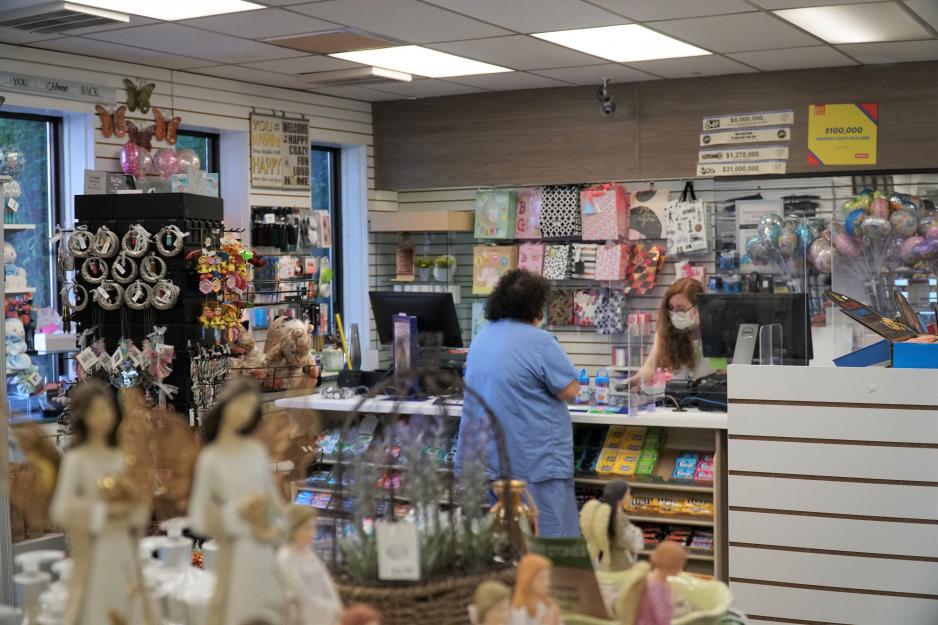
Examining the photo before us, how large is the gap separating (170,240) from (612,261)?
3.62 metres

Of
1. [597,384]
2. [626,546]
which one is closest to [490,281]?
[597,384]

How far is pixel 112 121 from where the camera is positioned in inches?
256

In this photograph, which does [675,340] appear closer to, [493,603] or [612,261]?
[612,261]

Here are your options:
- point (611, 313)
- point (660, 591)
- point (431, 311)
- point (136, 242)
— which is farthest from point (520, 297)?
point (611, 313)

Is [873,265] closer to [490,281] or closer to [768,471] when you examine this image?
[768,471]

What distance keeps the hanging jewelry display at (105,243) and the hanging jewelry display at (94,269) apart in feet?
0.17

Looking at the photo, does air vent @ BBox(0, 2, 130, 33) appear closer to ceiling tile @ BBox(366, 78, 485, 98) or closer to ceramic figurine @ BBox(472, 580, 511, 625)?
ceiling tile @ BBox(366, 78, 485, 98)

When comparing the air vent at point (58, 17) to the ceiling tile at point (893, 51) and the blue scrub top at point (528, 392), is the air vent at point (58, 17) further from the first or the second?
the ceiling tile at point (893, 51)

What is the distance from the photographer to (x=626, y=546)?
7.43 feet

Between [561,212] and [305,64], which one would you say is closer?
[305,64]

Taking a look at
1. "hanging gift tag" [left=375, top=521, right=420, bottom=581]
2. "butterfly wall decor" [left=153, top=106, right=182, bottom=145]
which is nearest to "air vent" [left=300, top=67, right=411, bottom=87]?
"butterfly wall decor" [left=153, top=106, right=182, bottom=145]

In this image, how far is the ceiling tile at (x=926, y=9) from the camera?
5500mm

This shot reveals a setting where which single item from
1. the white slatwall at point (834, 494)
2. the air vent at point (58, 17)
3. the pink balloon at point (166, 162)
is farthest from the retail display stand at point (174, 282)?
the white slatwall at point (834, 494)

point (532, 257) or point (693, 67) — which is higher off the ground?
point (693, 67)
